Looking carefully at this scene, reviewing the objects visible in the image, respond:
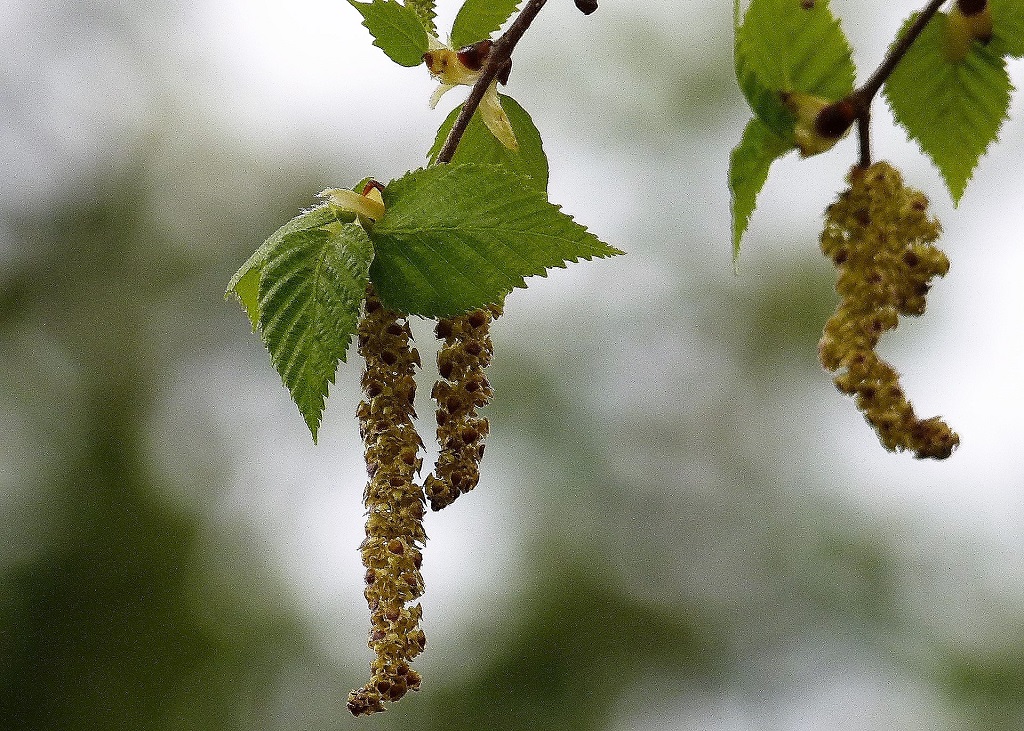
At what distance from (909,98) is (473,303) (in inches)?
8.2

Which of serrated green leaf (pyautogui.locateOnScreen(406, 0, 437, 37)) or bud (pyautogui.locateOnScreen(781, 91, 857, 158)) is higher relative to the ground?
serrated green leaf (pyautogui.locateOnScreen(406, 0, 437, 37))

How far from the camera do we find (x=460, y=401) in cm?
40

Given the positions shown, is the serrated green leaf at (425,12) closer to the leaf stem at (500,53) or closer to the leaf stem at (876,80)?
the leaf stem at (500,53)

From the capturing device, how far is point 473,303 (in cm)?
40

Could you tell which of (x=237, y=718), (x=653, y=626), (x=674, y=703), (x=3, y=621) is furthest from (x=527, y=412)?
(x=3, y=621)

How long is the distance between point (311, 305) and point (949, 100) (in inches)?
11.0

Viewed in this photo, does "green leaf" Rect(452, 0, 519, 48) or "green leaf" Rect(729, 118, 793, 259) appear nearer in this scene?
"green leaf" Rect(729, 118, 793, 259)

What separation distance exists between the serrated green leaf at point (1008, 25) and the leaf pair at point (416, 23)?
0.22 metres

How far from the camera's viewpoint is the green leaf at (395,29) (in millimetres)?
458

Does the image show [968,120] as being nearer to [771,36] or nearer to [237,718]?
[771,36]

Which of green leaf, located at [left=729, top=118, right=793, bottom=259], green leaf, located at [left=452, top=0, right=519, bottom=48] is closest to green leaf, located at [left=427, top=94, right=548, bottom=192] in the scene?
green leaf, located at [left=452, top=0, right=519, bottom=48]

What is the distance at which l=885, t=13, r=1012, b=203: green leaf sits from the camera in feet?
1.36

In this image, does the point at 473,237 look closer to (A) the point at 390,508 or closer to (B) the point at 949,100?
(A) the point at 390,508

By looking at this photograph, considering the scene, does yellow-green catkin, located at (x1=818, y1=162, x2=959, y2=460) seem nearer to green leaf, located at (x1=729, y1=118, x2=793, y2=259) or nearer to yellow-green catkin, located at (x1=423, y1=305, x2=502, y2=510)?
green leaf, located at (x1=729, y1=118, x2=793, y2=259)
